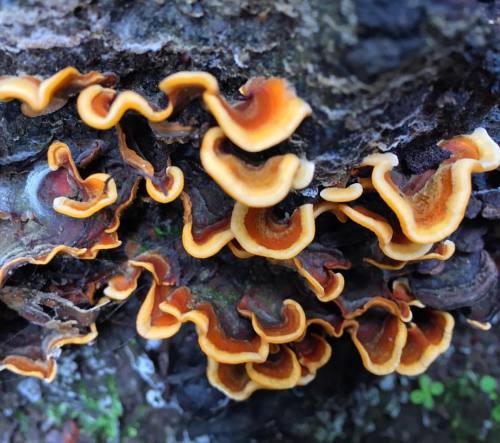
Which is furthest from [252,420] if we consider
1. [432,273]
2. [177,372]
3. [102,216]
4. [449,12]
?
[449,12]

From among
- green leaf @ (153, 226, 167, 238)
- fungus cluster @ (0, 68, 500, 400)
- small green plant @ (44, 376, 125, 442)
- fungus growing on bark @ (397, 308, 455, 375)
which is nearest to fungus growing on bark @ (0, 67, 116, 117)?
fungus cluster @ (0, 68, 500, 400)

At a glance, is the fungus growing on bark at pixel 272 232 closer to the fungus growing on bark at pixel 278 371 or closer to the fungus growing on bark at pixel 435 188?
the fungus growing on bark at pixel 435 188

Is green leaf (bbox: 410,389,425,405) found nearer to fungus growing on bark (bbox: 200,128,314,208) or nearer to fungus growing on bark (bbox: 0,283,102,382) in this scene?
fungus growing on bark (bbox: 0,283,102,382)

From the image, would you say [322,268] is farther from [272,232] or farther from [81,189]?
[81,189]

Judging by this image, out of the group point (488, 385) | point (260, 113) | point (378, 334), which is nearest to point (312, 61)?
point (260, 113)

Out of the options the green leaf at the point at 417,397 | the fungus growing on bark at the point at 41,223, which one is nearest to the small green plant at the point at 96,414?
the fungus growing on bark at the point at 41,223

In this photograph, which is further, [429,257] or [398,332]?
[398,332]

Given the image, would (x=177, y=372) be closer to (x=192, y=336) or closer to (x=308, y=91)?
(x=192, y=336)
